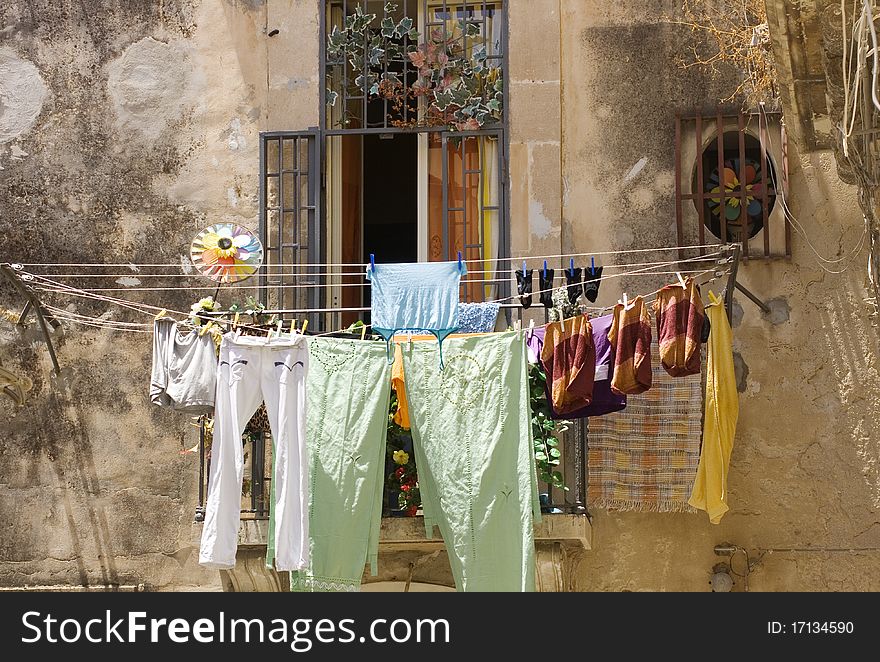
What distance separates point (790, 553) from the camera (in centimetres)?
917

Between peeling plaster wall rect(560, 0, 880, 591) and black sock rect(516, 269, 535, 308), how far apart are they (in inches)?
32.0

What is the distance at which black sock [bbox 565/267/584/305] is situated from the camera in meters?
8.81

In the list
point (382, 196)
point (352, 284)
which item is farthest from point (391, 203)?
point (352, 284)

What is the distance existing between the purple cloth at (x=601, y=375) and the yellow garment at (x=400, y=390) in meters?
0.72

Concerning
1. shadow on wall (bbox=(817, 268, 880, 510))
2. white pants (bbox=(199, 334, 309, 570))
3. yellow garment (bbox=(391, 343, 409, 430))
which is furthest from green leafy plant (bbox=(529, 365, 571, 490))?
shadow on wall (bbox=(817, 268, 880, 510))

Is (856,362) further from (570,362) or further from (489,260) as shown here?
(489,260)

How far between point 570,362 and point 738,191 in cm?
171

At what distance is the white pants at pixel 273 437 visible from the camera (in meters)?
8.51

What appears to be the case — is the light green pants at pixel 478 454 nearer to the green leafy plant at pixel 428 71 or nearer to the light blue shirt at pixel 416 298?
the light blue shirt at pixel 416 298

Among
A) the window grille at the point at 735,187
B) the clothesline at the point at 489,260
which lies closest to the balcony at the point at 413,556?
the clothesline at the point at 489,260

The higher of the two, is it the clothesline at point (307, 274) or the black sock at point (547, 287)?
the clothesline at point (307, 274)

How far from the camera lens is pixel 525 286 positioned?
28.9 feet
